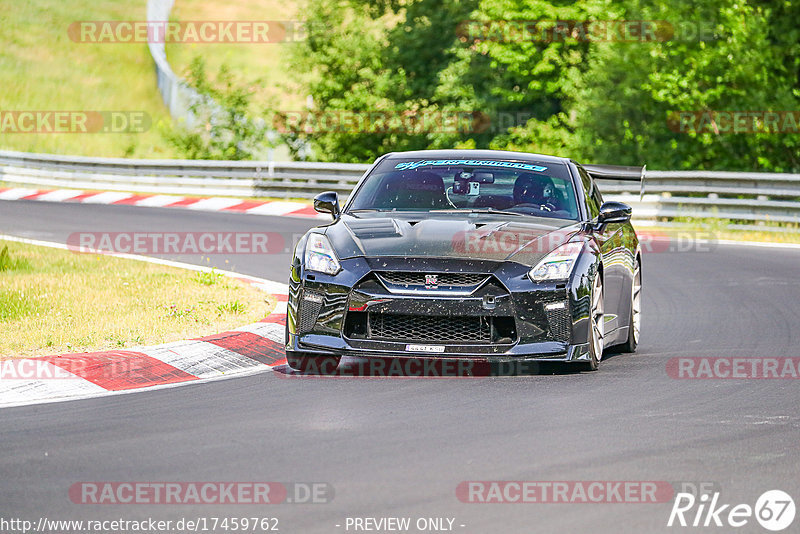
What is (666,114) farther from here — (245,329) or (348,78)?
(245,329)

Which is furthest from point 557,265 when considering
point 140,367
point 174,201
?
point 174,201

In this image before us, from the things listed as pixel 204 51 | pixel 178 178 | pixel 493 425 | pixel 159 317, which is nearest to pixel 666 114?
pixel 178 178

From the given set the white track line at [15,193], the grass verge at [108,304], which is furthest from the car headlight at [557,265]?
the white track line at [15,193]

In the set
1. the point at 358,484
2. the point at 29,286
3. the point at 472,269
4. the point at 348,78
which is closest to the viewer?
the point at 358,484

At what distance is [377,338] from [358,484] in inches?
109

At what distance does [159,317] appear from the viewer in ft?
36.6

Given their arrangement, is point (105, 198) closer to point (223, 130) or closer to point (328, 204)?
point (223, 130)

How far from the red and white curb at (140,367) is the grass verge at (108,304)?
0.41 meters

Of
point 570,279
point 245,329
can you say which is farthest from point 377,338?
point 245,329

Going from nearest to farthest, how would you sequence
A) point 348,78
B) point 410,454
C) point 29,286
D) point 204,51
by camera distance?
point 410,454
point 29,286
point 348,78
point 204,51

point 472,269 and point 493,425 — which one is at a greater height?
point 472,269

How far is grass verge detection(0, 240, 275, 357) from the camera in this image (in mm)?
9969

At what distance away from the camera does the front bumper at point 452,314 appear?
8.55 meters

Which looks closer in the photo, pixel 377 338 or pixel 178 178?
pixel 377 338
